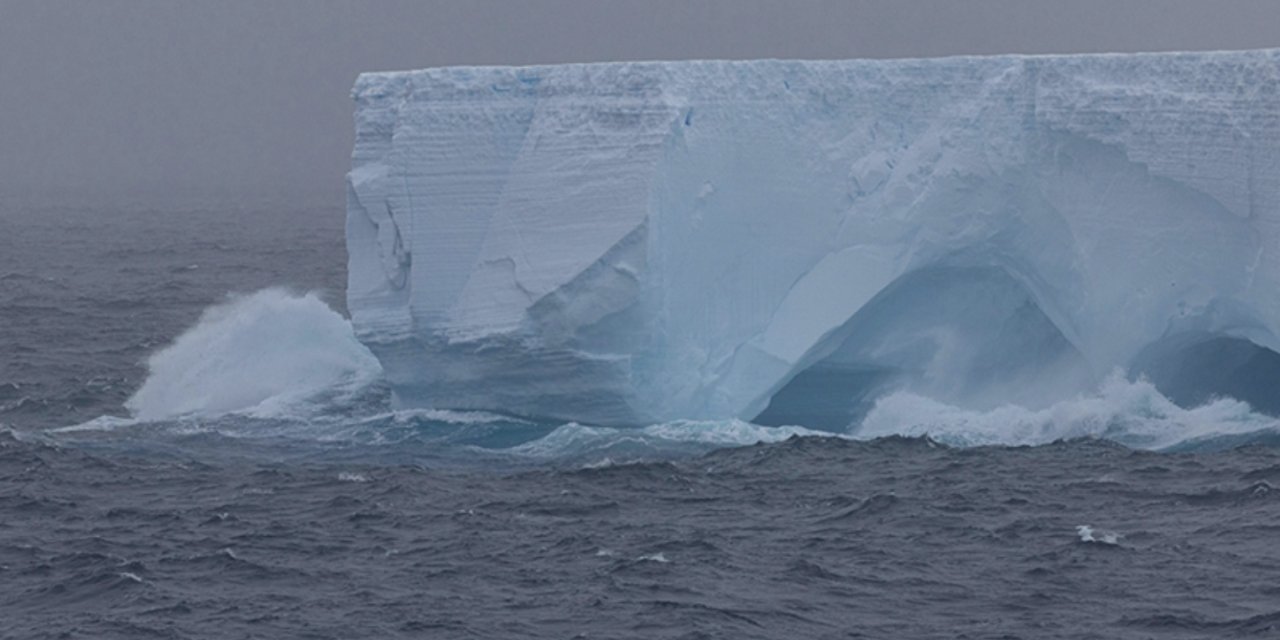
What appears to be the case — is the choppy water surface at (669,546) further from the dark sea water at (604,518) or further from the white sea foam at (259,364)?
the white sea foam at (259,364)

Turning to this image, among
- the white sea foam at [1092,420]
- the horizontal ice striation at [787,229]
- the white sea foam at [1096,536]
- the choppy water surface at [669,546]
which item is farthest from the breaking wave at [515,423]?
the white sea foam at [1096,536]

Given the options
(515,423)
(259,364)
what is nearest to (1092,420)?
(515,423)

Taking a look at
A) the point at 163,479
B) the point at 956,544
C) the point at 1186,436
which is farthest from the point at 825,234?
the point at 163,479

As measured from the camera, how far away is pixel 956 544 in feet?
48.9

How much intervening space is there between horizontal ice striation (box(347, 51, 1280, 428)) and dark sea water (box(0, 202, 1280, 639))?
0.69 m

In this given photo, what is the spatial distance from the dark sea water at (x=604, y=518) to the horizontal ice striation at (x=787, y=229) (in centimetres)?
69

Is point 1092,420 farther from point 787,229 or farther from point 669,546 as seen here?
point 669,546

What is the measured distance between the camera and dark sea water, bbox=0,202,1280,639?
43.4 feet

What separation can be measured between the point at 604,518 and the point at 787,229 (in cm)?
542

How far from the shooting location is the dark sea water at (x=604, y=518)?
1322cm

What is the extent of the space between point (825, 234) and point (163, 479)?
7712 millimetres

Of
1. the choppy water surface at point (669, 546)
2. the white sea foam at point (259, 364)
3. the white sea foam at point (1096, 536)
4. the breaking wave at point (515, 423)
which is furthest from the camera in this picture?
the white sea foam at point (259, 364)

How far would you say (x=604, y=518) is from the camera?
1592 centimetres

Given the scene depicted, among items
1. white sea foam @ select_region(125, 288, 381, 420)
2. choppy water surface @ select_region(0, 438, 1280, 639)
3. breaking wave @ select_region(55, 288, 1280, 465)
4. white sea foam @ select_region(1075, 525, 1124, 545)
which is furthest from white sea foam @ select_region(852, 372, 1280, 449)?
white sea foam @ select_region(125, 288, 381, 420)
